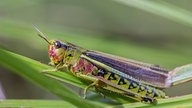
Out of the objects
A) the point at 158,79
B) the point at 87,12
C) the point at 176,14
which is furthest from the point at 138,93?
the point at 87,12

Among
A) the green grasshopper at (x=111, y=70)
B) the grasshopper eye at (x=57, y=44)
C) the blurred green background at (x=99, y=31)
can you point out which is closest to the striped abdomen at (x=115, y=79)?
the green grasshopper at (x=111, y=70)

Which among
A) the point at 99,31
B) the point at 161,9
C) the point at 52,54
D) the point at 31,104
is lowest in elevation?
the point at 31,104

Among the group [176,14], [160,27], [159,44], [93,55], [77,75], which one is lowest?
[77,75]

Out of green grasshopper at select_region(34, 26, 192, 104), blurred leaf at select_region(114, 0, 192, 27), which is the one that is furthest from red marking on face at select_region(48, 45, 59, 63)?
blurred leaf at select_region(114, 0, 192, 27)

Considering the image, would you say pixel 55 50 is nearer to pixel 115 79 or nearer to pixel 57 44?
pixel 57 44

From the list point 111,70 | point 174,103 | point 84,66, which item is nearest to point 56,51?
point 84,66

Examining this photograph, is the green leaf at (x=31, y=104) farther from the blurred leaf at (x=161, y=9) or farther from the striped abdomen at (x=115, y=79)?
the blurred leaf at (x=161, y=9)

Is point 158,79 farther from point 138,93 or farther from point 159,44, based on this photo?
point 159,44

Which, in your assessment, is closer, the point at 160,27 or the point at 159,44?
the point at 159,44
